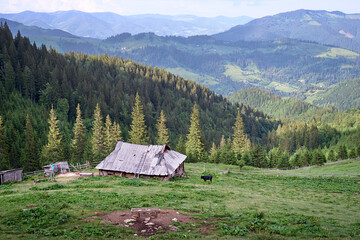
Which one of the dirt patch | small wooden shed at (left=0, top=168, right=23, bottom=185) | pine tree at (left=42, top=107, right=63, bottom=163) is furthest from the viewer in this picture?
pine tree at (left=42, top=107, right=63, bottom=163)

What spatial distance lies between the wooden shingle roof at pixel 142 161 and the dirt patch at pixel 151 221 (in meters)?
22.7

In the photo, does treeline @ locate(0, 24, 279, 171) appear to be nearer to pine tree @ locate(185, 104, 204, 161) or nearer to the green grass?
pine tree @ locate(185, 104, 204, 161)

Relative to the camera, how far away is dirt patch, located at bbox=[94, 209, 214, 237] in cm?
1989

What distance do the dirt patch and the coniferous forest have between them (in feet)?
165

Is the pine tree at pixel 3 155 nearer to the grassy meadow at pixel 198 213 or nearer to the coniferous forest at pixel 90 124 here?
the coniferous forest at pixel 90 124

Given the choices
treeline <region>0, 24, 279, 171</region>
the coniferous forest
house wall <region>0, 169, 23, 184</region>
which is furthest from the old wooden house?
treeline <region>0, 24, 279, 171</region>

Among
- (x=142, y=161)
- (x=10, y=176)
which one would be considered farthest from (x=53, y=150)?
(x=142, y=161)

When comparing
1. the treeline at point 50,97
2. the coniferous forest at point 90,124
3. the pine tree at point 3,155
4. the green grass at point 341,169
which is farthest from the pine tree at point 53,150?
the green grass at point 341,169

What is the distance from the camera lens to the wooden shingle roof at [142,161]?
156 ft

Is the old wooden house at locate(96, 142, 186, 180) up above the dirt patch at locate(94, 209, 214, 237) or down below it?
below

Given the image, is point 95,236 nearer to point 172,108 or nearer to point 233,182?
point 233,182

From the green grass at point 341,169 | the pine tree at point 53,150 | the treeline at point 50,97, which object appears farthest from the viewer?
the treeline at point 50,97

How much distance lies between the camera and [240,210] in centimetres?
2625

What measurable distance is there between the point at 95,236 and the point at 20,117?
9278 cm
